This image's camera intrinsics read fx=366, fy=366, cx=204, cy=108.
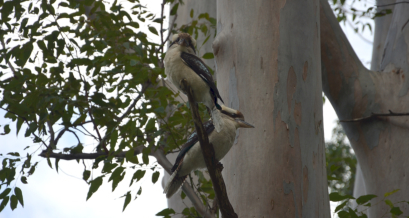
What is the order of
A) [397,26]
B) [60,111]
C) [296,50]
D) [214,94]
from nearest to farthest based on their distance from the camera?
[214,94]
[296,50]
[60,111]
[397,26]

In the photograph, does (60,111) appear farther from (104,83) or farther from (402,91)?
(402,91)

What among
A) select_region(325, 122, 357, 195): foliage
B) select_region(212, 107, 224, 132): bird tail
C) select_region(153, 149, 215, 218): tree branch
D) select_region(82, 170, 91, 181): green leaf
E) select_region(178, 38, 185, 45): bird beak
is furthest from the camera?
select_region(325, 122, 357, 195): foliage

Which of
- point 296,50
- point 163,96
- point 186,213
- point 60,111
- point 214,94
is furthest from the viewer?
point 60,111

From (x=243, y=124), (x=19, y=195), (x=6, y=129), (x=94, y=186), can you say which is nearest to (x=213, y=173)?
(x=243, y=124)

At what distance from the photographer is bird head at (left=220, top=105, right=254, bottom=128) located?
210 centimetres

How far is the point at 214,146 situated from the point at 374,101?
1788 millimetres

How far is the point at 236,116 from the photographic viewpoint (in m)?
2.16

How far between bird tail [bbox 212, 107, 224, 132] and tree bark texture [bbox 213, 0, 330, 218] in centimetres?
24

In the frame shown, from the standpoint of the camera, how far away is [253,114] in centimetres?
226

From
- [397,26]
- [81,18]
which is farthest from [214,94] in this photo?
[397,26]

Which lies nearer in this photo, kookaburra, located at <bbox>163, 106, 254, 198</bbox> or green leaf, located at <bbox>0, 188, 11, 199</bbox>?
kookaburra, located at <bbox>163, 106, 254, 198</bbox>

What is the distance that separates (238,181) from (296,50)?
0.93m

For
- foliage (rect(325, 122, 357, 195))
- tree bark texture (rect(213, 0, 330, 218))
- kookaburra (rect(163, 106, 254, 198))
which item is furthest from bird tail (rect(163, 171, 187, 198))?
foliage (rect(325, 122, 357, 195))

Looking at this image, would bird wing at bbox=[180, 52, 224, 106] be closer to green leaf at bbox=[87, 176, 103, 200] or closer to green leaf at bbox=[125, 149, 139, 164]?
green leaf at bbox=[125, 149, 139, 164]
